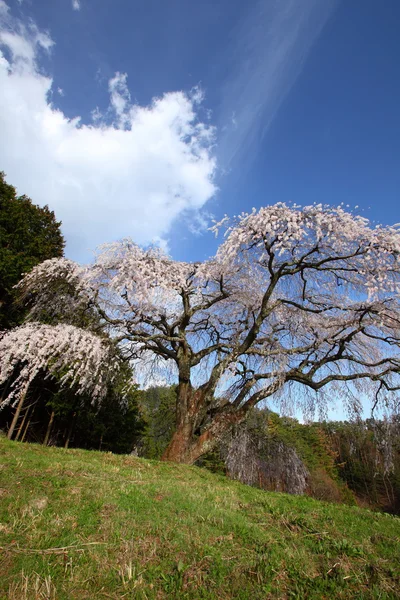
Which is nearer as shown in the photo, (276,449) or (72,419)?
(276,449)

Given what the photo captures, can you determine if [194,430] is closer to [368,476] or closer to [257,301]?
[257,301]

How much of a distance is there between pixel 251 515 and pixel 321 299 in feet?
27.2

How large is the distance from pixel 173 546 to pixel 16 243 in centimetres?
1575

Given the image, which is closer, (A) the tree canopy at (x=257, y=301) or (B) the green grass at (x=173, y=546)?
(B) the green grass at (x=173, y=546)

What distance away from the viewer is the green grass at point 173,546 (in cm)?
283

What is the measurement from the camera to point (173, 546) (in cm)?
339

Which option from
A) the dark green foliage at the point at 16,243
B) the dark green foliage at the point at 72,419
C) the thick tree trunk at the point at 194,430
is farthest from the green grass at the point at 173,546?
the dark green foliage at the point at 72,419

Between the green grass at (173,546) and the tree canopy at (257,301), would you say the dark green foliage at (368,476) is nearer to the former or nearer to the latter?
the tree canopy at (257,301)

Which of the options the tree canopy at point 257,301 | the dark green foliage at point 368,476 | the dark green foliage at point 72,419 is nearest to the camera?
the tree canopy at point 257,301

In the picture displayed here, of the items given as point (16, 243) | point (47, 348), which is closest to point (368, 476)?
point (47, 348)

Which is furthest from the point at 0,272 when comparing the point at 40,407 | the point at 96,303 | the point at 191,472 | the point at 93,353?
the point at 191,472

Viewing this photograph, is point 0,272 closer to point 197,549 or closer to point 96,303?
point 96,303

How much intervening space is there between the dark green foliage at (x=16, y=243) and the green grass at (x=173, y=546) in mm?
10896

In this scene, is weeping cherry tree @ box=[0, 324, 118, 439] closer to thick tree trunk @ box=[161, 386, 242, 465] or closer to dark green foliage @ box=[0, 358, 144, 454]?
thick tree trunk @ box=[161, 386, 242, 465]
